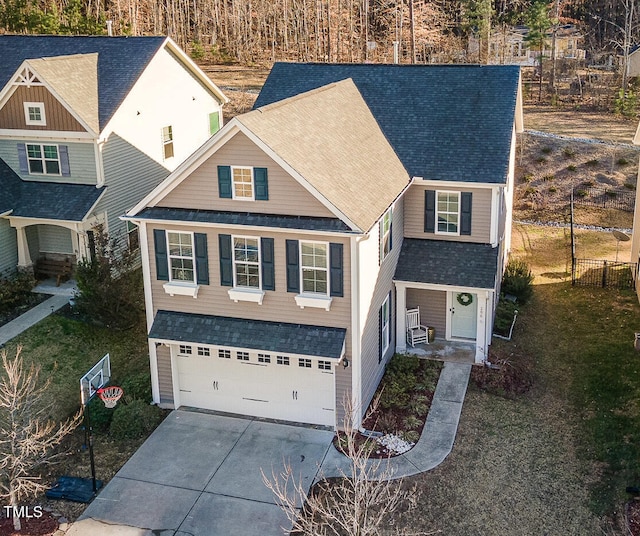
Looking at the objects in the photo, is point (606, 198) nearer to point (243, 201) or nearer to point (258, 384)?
point (258, 384)

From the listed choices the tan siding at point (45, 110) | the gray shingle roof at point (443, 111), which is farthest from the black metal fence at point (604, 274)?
the tan siding at point (45, 110)

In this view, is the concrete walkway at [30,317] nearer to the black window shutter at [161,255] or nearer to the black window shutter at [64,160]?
the black window shutter at [64,160]

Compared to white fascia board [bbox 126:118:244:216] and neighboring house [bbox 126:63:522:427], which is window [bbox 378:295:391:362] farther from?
white fascia board [bbox 126:118:244:216]

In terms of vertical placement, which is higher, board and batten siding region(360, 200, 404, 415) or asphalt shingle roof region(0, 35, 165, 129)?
asphalt shingle roof region(0, 35, 165, 129)

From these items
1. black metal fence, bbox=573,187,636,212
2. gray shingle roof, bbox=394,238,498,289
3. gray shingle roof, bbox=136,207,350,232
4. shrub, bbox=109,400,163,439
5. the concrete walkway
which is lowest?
shrub, bbox=109,400,163,439

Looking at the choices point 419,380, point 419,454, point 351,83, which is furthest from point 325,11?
point 419,454

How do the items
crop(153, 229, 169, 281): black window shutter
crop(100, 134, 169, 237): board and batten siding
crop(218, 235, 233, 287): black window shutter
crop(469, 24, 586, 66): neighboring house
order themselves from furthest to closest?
1. crop(469, 24, 586, 66): neighboring house
2. crop(100, 134, 169, 237): board and batten siding
3. crop(153, 229, 169, 281): black window shutter
4. crop(218, 235, 233, 287): black window shutter

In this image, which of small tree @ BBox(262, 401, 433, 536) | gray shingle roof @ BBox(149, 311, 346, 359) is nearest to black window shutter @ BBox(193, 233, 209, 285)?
gray shingle roof @ BBox(149, 311, 346, 359)
